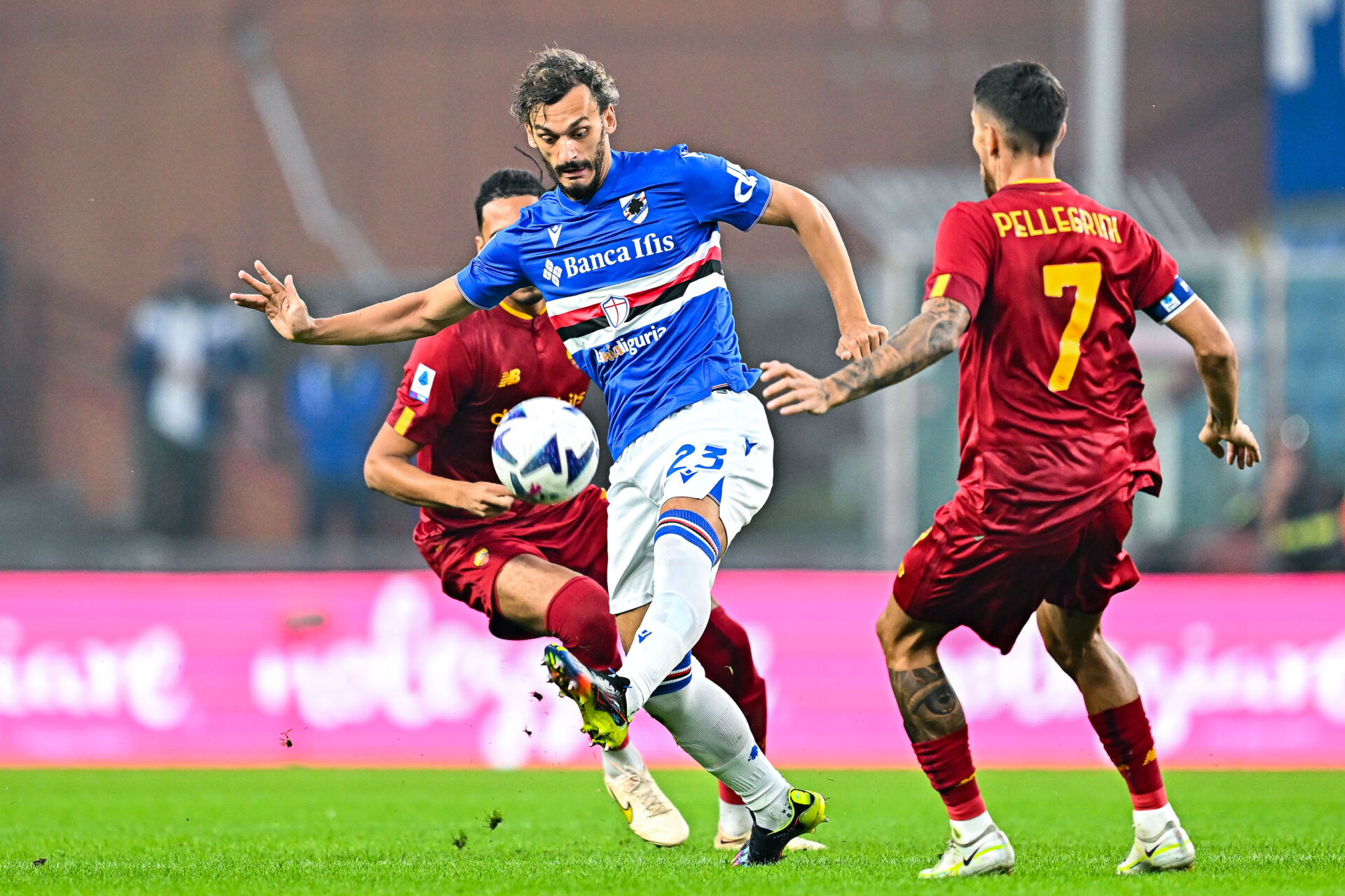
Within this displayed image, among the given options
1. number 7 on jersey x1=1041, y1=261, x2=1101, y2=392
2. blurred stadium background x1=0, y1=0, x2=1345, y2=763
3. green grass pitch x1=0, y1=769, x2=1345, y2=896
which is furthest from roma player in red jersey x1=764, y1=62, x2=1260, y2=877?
blurred stadium background x1=0, y1=0, x2=1345, y2=763

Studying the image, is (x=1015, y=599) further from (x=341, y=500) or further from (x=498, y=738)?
(x=341, y=500)

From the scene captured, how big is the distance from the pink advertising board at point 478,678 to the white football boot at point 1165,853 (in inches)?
200

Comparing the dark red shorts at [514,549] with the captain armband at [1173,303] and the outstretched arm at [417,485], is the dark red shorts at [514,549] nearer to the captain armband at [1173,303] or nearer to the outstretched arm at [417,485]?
the outstretched arm at [417,485]

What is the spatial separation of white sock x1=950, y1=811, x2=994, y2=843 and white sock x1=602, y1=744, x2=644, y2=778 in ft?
5.25

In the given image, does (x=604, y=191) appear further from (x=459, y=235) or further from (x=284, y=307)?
(x=459, y=235)

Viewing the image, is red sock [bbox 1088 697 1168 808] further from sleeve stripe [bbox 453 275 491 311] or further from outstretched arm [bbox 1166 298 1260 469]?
sleeve stripe [bbox 453 275 491 311]

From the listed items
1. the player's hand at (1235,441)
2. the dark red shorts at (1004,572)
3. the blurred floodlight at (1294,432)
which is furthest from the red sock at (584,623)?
the blurred floodlight at (1294,432)

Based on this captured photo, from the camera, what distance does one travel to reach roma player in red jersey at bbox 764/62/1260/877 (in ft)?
16.3

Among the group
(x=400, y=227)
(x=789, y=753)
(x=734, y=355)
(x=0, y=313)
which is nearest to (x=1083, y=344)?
(x=734, y=355)

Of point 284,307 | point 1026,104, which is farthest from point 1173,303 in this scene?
point 284,307

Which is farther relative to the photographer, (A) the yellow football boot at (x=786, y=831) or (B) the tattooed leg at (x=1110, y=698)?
(A) the yellow football boot at (x=786, y=831)

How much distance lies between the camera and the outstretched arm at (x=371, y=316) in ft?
18.3

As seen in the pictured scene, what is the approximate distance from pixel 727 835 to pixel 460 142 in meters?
16.3

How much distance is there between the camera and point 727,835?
6.11m
